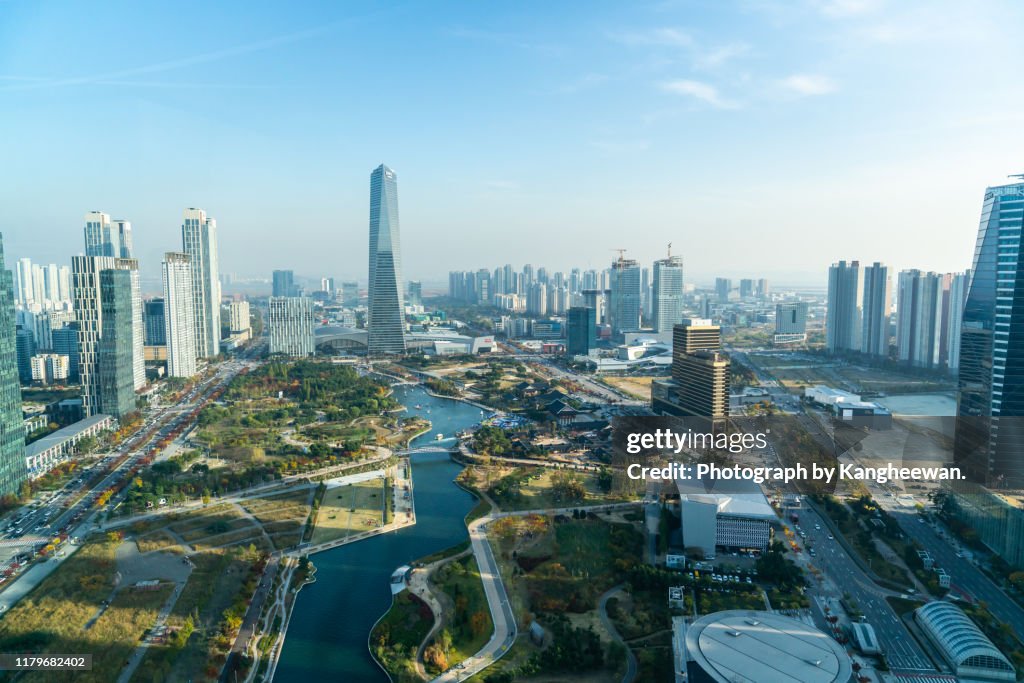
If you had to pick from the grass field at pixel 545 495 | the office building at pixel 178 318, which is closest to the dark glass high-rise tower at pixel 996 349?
the grass field at pixel 545 495

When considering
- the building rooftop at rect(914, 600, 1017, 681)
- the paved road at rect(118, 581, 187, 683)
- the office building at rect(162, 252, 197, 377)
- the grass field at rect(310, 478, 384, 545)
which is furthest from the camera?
the office building at rect(162, 252, 197, 377)

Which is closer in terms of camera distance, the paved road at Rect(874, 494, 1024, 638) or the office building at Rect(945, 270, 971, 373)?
the paved road at Rect(874, 494, 1024, 638)

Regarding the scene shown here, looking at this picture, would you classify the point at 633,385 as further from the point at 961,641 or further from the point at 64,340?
the point at 64,340

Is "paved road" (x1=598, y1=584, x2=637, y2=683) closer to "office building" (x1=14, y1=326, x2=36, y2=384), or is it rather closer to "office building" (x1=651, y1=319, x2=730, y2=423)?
"office building" (x1=651, y1=319, x2=730, y2=423)

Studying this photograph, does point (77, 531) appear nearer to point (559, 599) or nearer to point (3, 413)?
point (3, 413)

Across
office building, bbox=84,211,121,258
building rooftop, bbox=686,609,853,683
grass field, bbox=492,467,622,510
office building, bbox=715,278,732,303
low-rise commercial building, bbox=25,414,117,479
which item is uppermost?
office building, bbox=84,211,121,258

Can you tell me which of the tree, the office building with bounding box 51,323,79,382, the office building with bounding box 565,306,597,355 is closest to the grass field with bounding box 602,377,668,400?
the office building with bounding box 565,306,597,355

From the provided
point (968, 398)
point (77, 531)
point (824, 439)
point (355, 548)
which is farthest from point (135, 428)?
point (968, 398)
